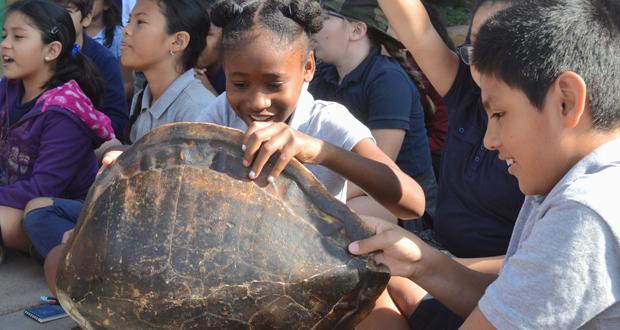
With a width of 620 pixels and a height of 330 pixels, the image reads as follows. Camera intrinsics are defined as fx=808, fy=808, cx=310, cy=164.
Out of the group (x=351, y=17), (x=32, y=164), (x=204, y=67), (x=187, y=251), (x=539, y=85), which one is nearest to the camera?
(x=539, y=85)

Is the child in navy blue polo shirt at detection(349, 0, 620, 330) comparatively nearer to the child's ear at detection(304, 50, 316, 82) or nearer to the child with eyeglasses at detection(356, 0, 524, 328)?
the child with eyeglasses at detection(356, 0, 524, 328)

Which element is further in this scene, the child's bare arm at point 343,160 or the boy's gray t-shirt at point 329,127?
the boy's gray t-shirt at point 329,127

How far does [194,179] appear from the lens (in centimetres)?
203

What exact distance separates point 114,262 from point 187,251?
0.19 m

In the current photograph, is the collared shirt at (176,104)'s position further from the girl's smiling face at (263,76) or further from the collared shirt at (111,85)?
the girl's smiling face at (263,76)

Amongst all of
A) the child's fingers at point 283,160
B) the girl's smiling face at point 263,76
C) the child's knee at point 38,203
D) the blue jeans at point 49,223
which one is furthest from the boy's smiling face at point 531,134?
the child's knee at point 38,203

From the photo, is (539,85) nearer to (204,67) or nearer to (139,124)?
(139,124)

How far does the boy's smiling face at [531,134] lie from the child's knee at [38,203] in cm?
233

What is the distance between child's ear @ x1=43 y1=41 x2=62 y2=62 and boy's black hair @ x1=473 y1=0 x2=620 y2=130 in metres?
2.74

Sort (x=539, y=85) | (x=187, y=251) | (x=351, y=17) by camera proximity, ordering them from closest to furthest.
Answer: (x=539, y=85) < (x=187, y=251) < (x=351, y=17)

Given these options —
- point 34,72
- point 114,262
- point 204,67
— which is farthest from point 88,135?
point 114,262

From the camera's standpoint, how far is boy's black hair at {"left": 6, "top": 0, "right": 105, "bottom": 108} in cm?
397

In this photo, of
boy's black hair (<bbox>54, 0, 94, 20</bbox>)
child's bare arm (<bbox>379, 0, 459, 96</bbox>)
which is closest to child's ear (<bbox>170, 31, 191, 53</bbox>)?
boy's black hair (<bbox>54, 0, 94, 20</bbox>)

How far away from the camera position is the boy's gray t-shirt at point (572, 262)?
1.57 metres
